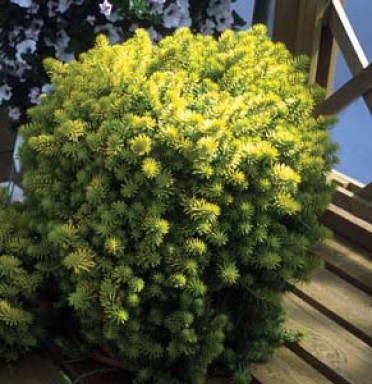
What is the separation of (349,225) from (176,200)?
1.25m

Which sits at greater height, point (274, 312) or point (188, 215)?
point (188, 215)

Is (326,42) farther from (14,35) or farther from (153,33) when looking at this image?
(14,35)

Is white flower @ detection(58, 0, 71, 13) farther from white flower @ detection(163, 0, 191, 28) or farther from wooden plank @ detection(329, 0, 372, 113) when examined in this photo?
wooden plank @ detection(329, 0, 372, 113)

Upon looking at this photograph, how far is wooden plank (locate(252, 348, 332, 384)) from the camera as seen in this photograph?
219 cm

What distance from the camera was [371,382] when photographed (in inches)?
87.4

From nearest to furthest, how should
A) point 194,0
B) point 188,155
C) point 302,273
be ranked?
point 188,155, point 302,273, point 194,0

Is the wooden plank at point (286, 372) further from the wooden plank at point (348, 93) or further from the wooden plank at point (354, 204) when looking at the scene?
the wooden plank at point (348, 93)

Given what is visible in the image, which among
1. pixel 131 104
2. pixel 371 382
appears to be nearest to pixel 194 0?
pixel 131 104

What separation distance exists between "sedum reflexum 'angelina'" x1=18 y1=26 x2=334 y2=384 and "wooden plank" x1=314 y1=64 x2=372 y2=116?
2.38 ft

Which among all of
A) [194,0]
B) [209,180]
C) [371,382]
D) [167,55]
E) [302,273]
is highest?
[194,0]

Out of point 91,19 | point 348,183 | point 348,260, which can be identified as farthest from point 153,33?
point 348,260

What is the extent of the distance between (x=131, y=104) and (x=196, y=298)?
51cm

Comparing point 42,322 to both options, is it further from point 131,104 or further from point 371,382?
point 371,382

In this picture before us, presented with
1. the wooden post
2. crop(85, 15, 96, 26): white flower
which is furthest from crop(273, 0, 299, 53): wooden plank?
crop(85, 15, 96, 26): white flower
